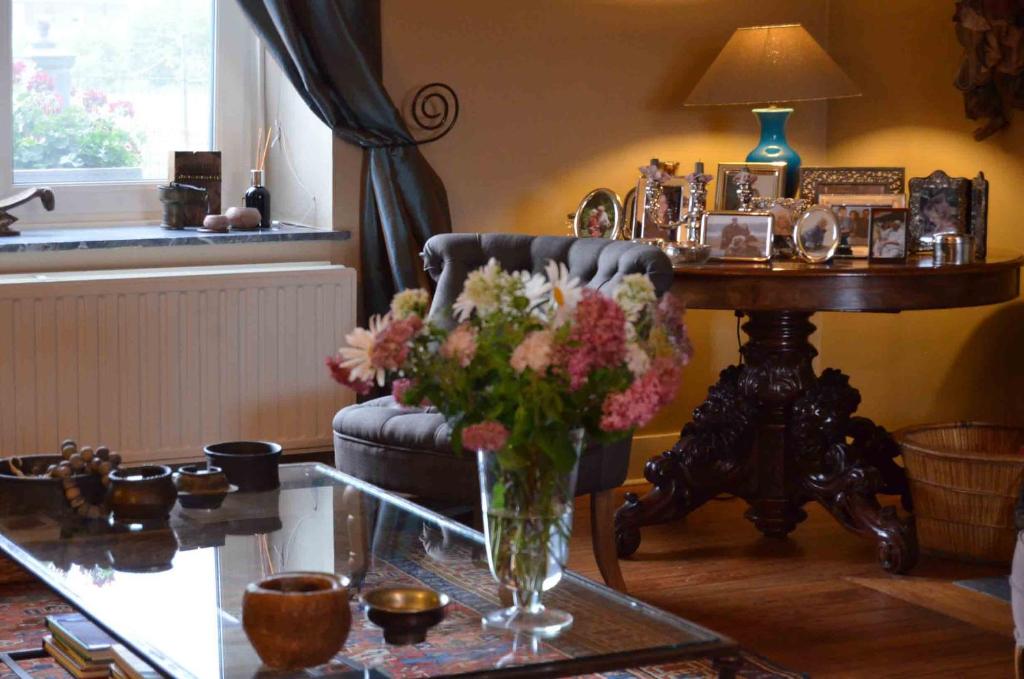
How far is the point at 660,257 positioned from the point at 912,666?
99 centimetres

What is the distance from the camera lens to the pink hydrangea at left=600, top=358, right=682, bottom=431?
1815mm

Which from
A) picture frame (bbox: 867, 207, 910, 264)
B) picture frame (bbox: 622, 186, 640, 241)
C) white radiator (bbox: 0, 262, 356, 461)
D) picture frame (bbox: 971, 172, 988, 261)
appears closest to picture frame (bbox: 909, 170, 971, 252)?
picture frame (bbox: 971, 172, 988, 261)

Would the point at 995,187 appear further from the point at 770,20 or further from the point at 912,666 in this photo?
the point at 912,666

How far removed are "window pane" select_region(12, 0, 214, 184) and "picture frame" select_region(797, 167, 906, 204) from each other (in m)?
1.68

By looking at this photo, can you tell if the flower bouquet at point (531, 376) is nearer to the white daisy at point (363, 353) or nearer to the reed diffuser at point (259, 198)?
the white daisy at point (363, 353)

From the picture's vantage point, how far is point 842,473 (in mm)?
3809

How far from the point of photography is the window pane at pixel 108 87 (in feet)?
13.3

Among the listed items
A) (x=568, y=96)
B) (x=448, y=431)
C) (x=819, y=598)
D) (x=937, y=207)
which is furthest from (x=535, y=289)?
Answer: (x=568, y=96)

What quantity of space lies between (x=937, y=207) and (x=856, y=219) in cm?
22

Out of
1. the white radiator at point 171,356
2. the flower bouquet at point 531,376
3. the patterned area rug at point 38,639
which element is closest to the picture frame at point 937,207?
the patterned area rug at point 38,639

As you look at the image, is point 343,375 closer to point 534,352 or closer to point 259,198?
point 534,352

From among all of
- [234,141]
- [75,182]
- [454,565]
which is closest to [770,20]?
[234,141]

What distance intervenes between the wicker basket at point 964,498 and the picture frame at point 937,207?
1.77 feet

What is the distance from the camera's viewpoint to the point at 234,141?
14.2 feet
